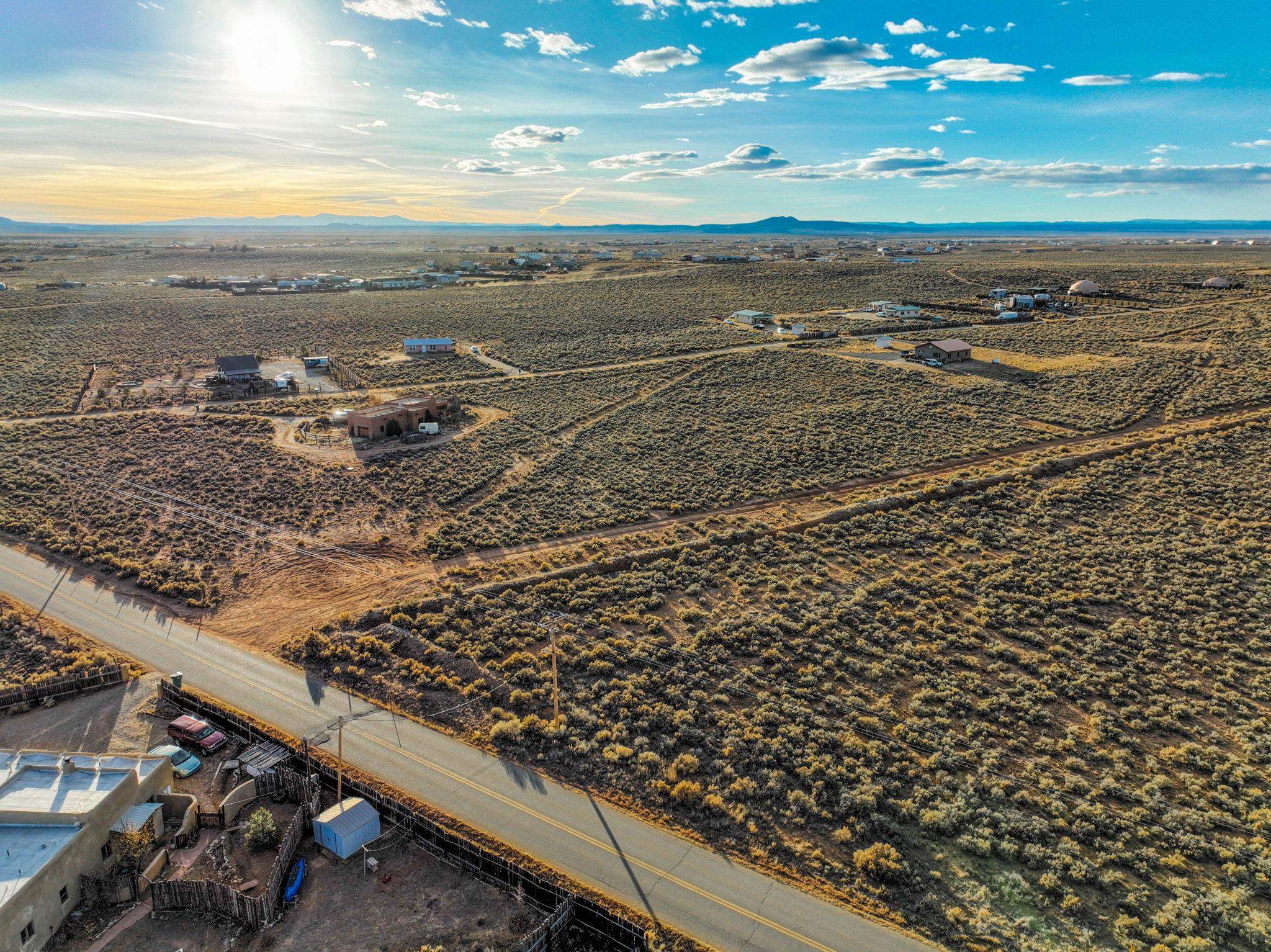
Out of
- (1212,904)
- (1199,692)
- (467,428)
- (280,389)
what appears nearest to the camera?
(1212,904)

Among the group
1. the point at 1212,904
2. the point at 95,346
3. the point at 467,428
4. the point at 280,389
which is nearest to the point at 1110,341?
the point at 467,428

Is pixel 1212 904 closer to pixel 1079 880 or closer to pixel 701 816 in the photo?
pixel 1079 880

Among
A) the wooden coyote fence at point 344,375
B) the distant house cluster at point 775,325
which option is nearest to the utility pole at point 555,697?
the wooden coyote fence at point 344,375

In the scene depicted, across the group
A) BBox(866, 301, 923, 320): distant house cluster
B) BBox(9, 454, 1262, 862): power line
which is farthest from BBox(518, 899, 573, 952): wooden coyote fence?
BBox(866, 301, 923, 320): distant house cluster

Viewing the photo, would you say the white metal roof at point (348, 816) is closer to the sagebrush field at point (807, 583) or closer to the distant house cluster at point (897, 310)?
the sagebrush field at point (807, 583)

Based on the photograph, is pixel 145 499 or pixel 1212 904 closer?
pixel 1212 904

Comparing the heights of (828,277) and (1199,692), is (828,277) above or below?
above

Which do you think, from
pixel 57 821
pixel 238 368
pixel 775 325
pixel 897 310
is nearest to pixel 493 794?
pixel 57 821
